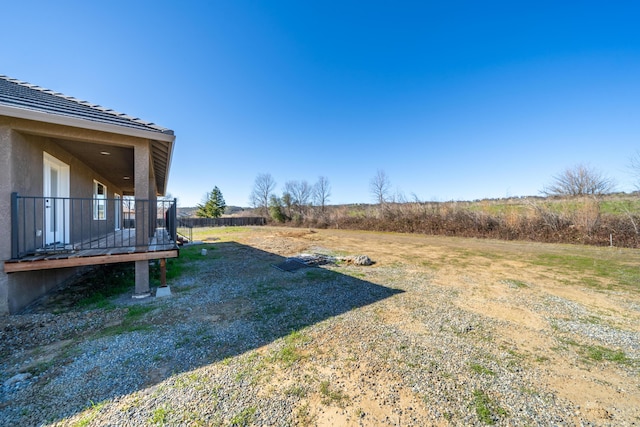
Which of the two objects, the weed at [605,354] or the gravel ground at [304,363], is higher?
the gravel ground at [304,363]

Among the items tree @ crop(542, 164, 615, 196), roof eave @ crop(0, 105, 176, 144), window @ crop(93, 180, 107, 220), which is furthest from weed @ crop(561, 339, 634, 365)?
tree @ crop(542, 164, 615, 196)

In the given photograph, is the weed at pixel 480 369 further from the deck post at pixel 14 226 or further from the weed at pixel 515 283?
the deck post at pixel 14 226

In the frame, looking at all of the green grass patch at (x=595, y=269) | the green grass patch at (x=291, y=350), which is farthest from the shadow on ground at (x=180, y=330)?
the green grass patch at (x=595, y=269)

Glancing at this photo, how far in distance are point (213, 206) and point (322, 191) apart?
734 inches

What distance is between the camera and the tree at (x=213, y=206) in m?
38.1

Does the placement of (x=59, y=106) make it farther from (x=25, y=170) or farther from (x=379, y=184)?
(x=379, y=184)

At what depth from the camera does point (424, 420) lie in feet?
6.08

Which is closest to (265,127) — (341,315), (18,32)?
(18,32)

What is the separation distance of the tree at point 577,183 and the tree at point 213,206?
134 ft

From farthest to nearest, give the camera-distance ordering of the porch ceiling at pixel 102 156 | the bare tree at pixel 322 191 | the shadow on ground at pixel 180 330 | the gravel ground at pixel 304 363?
1. the bare tree at pixel 322 191
2. the porch ceiling at pixel 102 156
3. the shadow on ground at pixel 180 330
4. the gravel ground at pixel 304 363

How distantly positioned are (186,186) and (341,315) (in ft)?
147

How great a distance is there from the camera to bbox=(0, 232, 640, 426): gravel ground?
192cm

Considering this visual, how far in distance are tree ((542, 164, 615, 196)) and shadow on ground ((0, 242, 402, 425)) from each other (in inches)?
950

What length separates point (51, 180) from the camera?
198 inches
